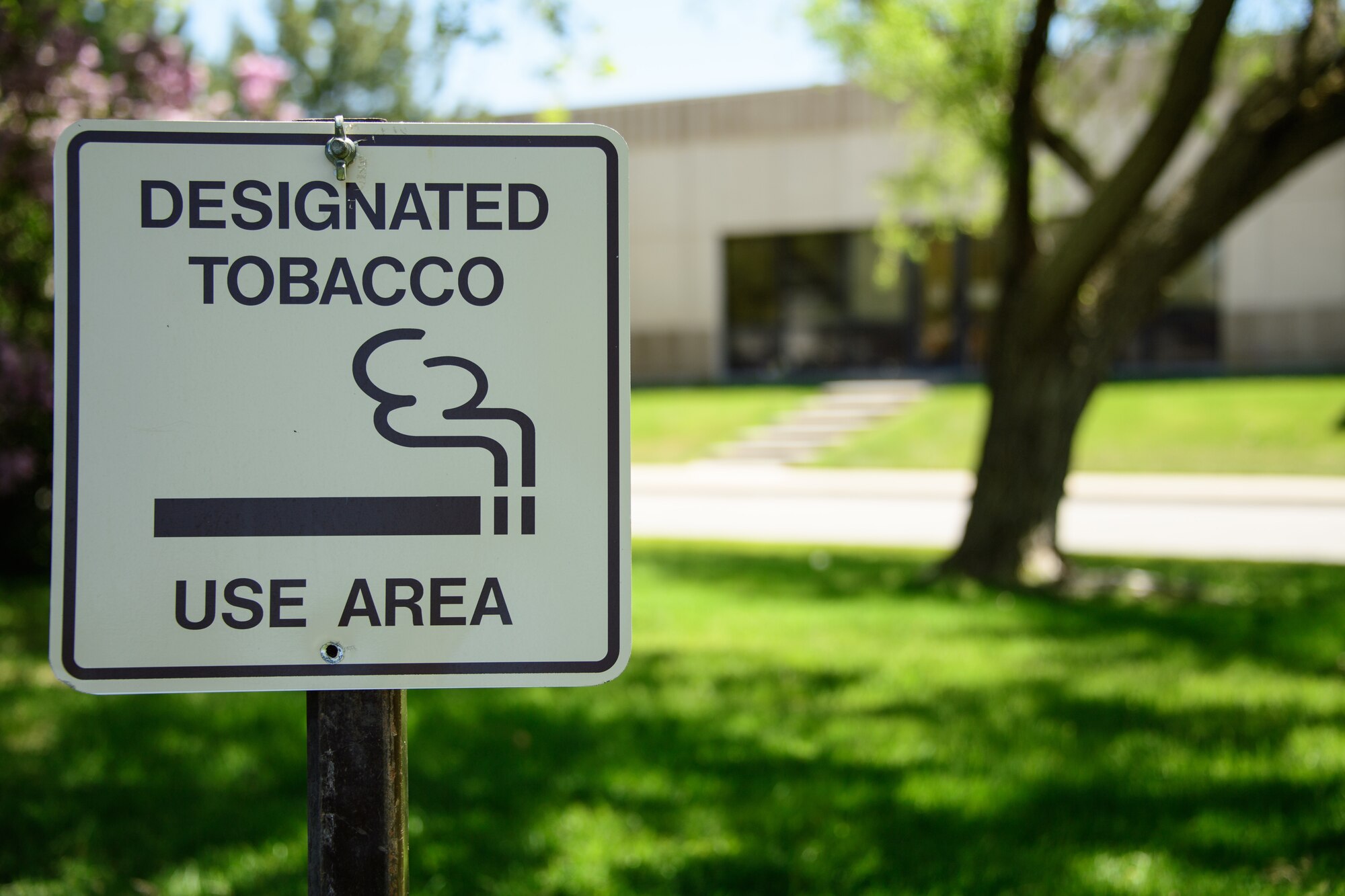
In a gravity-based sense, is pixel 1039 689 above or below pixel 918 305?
below

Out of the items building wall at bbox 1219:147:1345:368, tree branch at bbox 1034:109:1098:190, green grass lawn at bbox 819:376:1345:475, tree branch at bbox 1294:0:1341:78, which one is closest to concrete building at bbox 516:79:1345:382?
building wall at bbox 1219:147:1345:368

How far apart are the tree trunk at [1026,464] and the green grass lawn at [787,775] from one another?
1803 mm

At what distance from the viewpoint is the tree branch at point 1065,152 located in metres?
8.48

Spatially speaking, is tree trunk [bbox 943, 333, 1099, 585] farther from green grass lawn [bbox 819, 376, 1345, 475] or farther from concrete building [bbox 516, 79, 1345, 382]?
concrete building [bbox 516, 79, 1345, 382]

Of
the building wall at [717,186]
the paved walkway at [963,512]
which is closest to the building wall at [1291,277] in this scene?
the building wall at [717,186]

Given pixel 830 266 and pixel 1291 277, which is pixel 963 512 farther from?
pixel 1291 277

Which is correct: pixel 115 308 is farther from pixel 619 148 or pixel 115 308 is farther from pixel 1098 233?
pixel 1098 233

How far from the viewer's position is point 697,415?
22766mm

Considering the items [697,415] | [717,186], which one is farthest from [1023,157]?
[717,186]

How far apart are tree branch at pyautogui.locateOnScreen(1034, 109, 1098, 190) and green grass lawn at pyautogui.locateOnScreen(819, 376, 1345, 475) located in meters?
9.34

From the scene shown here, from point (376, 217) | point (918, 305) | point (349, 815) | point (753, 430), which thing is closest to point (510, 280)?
point (376, 217)

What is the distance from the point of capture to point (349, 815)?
4.97 ft

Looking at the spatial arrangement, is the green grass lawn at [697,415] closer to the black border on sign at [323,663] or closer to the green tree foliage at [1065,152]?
the green tree foliage at [1065,152]

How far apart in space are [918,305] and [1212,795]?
23.0 metres
